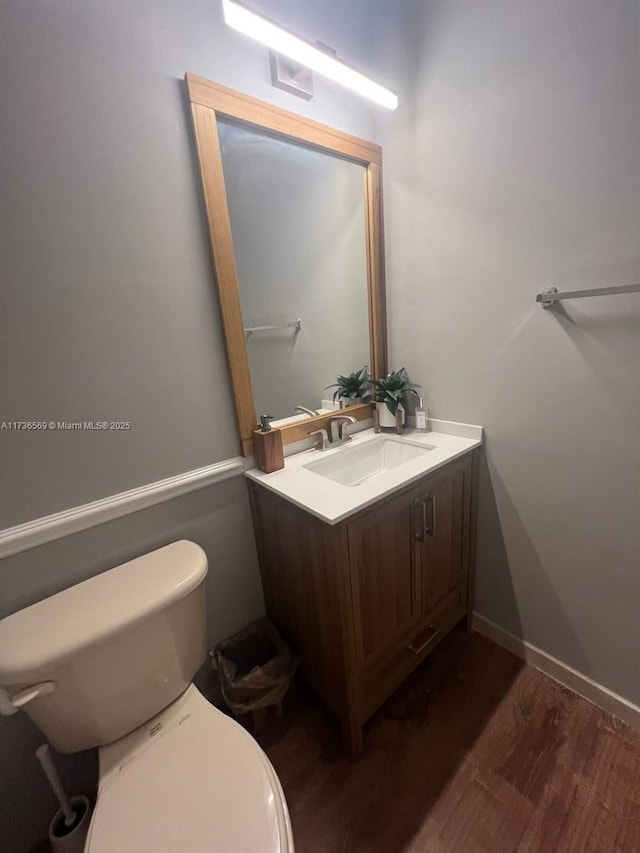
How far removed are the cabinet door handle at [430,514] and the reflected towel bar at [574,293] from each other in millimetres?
727

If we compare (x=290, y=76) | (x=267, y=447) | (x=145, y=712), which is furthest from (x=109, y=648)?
(x=290, y=76)

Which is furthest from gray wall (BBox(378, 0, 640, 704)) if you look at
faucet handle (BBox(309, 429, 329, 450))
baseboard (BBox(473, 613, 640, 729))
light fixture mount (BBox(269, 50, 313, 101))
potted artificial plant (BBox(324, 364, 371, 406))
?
faucet handle (BBox(309, 429, 329, 450))

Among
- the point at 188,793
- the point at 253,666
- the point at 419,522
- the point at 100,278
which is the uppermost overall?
the point at 100,278

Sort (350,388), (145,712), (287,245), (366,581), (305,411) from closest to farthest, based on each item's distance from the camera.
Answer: (145,712) → (366,581) → (287,245) → (305,411) → (350,388)

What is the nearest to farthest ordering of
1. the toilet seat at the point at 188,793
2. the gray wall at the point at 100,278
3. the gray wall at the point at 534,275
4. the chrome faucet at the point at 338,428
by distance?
the toilet seat at the point at 188,793
the gray wall at the point at 100,278
the gray wall at the point at 534,275
the chrome faucet at the point at 338,428

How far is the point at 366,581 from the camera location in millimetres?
1054

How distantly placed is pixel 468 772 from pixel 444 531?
0.74m

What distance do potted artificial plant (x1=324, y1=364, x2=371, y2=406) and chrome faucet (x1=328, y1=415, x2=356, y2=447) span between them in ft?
0.39

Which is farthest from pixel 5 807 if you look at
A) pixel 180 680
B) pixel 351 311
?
pixel 351 311

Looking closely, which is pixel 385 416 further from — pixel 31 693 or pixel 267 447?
pixel 31 693

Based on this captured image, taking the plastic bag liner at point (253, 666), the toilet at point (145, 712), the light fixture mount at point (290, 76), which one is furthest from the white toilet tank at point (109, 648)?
the light fixture mount at point (290, 76)

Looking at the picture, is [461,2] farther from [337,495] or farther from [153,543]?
[153,543]

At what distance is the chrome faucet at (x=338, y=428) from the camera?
1489 mm

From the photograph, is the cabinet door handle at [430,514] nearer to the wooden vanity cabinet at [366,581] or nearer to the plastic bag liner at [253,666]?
the wooden vanity cabinet at [366,581]
